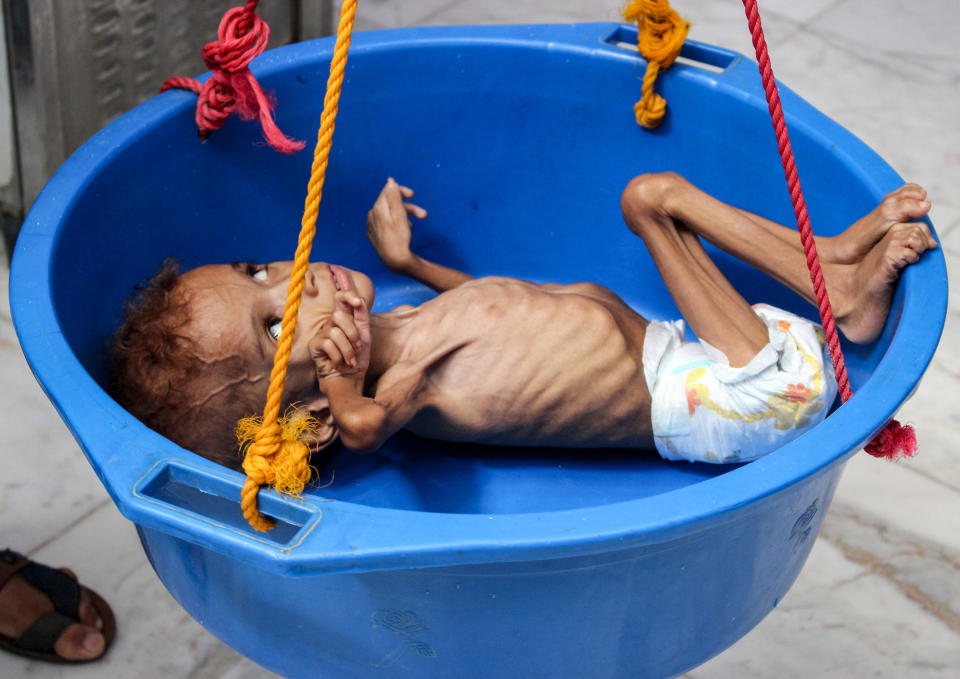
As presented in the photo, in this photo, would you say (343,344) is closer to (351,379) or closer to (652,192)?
(351,379)

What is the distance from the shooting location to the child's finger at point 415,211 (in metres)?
1.24

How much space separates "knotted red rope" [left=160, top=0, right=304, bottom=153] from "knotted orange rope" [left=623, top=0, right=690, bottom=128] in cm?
41

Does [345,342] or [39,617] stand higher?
[345,342]

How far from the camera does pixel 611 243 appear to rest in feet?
4.48

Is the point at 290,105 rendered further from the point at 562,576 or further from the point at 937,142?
the point at 937,142

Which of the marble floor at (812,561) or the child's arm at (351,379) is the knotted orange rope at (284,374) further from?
the marble floor at (812,561)

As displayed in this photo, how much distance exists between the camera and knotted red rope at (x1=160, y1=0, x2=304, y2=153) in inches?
41.4

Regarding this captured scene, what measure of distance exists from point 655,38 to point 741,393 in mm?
445

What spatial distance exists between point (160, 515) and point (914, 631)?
858mm

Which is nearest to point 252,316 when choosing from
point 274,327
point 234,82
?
point 274,327

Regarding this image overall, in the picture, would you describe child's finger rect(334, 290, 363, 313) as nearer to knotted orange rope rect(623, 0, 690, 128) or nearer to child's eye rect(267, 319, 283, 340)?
child's eye rect(267, 319, 283, 340)

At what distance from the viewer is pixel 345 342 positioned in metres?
0.87

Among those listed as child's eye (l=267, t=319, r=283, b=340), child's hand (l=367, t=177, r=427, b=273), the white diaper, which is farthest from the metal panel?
the white diaper

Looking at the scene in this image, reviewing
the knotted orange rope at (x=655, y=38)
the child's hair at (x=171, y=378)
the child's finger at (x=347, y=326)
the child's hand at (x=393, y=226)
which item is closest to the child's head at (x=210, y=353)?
the child's hair at (x=171, y=378)
